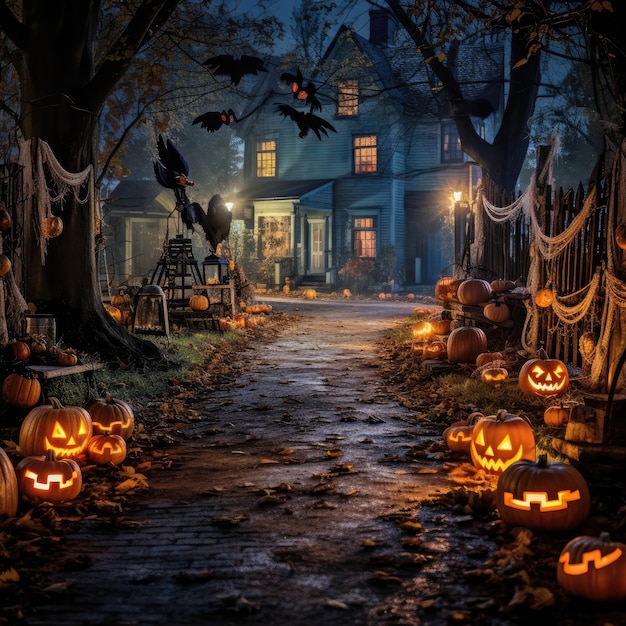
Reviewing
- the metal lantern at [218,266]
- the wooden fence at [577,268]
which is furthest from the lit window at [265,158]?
the wooden fence at [577,268]

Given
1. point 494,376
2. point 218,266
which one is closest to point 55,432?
point 494,376

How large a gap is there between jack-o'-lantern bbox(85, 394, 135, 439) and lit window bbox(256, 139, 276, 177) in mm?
30154

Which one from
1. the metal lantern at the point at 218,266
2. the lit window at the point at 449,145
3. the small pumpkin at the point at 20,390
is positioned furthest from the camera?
the lit window at the point at 449,145

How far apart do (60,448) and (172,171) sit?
10.8 meters

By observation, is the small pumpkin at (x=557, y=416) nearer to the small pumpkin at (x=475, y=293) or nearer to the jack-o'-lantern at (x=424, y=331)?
the small pumpkin at (x=475, y=293)

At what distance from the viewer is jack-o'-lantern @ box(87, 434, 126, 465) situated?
6.24 meters

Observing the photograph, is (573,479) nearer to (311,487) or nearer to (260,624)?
(311,487)

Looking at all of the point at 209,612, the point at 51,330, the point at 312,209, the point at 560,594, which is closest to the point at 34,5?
the point at 51,330

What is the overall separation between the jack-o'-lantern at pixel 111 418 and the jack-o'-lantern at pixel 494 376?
4.48 m

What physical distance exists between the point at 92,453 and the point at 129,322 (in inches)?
364

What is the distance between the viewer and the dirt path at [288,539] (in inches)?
140

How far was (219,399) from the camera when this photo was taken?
374 inches

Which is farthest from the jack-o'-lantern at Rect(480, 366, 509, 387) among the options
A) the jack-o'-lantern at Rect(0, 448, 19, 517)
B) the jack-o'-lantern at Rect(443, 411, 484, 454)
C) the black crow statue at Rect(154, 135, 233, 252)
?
the black crow statue at Rect(154, 135, 233, 252)

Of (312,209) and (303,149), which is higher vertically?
(303,149)
